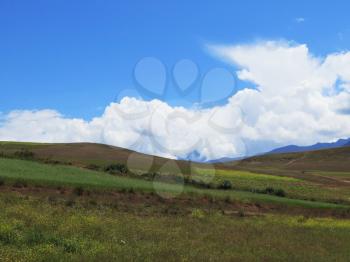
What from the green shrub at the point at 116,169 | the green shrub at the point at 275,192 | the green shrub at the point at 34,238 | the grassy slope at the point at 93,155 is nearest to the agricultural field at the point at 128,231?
the green shrub at the point at 34,238

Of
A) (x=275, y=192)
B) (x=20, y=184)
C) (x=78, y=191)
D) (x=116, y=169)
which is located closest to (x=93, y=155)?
(x=116, y=169)

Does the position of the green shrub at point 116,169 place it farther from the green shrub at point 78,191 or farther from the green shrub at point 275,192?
the green shrub at point 78,191

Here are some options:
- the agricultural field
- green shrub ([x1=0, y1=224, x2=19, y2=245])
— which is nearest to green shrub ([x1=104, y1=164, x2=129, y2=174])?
the agricultural field

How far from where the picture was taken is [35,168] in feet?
167

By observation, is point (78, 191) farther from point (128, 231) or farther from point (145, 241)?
point (145, 241)

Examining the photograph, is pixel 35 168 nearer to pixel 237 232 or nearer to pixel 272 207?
pixel 272 207

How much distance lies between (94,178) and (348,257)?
107 feet

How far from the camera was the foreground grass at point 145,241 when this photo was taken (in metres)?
16.0

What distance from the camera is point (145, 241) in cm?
2003

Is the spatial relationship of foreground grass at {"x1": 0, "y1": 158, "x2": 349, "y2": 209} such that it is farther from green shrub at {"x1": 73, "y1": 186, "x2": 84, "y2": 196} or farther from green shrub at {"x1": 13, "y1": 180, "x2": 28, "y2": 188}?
green shrub at {"x1": 73, "y1": 186, "x2": 84, "y2": 196}

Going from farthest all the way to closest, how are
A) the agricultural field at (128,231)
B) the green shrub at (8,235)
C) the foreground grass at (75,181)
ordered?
the foreground grass at (75,181), the agricultural field at (128,231), the green shrub at (8,235)

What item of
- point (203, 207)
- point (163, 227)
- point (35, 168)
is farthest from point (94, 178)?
point (163, 227)

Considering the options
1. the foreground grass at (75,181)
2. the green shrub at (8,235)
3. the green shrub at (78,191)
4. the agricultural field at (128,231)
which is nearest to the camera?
the green shrub at (8,235)

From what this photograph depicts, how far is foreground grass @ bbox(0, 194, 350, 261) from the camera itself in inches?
629
